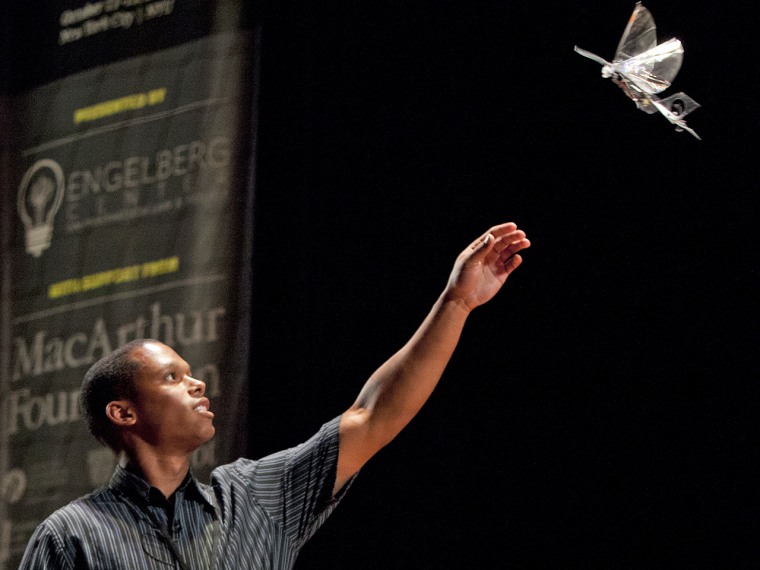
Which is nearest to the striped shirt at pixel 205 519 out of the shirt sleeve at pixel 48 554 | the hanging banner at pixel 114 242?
the shirt sleeve at pixel 48 554

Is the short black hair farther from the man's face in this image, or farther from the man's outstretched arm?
the man's outstretched arm

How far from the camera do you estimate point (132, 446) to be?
2.31m

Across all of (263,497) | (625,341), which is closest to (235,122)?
(625,341)

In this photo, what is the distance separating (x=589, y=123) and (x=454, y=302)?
1.17 m

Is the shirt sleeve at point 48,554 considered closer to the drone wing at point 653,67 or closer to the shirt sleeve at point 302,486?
the shirt sleeve at point 302,486

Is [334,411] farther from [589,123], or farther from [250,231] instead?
[589,123]

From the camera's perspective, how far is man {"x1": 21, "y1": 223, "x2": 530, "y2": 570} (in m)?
2.16

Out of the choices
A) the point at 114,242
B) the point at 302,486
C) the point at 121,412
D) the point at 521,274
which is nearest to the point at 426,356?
the point at 302,486

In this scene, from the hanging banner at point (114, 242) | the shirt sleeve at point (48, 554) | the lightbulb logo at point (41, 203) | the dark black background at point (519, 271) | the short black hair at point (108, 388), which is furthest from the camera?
the lightbulb logo at point (41, 203)

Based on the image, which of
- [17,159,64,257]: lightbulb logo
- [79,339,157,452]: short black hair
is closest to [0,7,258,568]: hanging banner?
[17,159,64,257]: lightbulb logo

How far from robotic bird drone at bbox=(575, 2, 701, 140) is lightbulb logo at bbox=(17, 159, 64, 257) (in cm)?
→ 231

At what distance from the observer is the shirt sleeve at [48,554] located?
2086 millimetres

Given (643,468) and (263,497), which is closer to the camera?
(263,497)

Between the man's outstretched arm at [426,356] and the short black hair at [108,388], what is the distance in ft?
1.53
